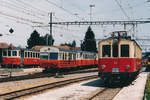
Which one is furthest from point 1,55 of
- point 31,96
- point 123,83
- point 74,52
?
point 31,96

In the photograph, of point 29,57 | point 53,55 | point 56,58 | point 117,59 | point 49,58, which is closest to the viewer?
point 117,59

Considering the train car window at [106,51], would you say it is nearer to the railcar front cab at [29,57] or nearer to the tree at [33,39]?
the railcar front cab at [29,57]

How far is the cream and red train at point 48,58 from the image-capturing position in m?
29.0

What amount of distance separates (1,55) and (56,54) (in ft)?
40.1

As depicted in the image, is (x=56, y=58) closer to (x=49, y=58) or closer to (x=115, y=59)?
(x=49, y=58)

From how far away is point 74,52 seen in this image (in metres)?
33.7

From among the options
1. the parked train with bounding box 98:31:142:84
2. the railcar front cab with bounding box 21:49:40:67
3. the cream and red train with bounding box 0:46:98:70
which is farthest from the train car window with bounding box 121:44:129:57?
the railcar front cab with bounding box 21:49:40:67

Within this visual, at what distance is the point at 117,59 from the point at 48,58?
14198mm

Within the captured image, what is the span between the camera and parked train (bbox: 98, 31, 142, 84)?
15.9 m

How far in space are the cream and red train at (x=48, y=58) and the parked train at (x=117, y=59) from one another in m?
12.8

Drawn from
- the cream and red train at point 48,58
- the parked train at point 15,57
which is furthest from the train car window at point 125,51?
the parked train at point 15,57

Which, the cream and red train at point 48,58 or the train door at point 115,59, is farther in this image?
the cream and red train at point 48,58

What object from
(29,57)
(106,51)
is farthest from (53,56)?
(106,51)

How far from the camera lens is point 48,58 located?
2912 cm
